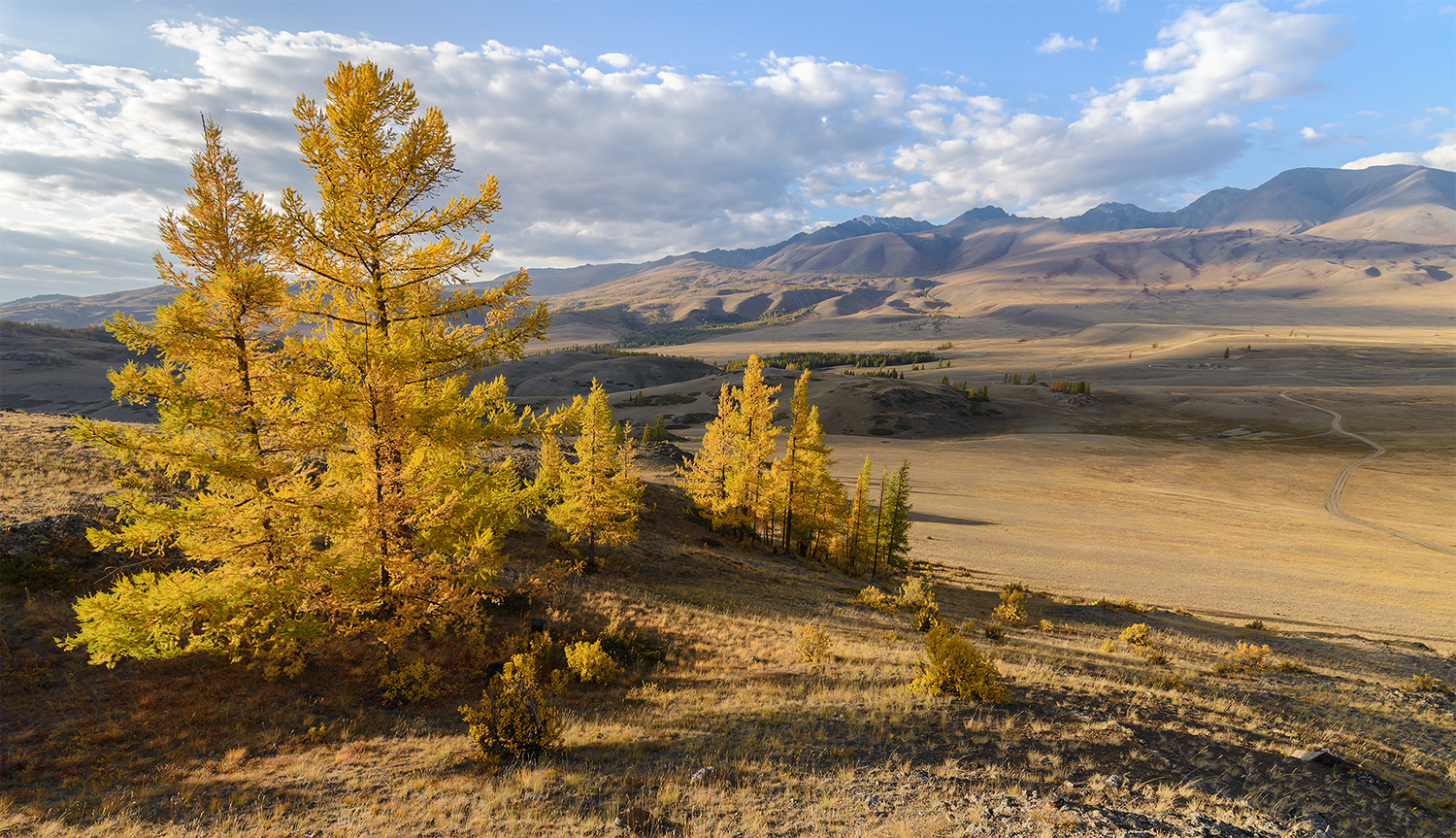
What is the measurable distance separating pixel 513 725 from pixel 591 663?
4113mm

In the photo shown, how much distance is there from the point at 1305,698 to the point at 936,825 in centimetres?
1351

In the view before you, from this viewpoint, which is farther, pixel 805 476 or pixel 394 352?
pixel 805 476

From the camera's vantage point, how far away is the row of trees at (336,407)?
1073cm

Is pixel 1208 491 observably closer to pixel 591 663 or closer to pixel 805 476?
pixel 805 476

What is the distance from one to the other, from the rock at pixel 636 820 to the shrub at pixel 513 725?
271 cm

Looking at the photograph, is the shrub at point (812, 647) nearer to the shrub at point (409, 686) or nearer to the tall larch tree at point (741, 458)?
the shrub at point (409, 686)

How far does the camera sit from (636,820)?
8625mm

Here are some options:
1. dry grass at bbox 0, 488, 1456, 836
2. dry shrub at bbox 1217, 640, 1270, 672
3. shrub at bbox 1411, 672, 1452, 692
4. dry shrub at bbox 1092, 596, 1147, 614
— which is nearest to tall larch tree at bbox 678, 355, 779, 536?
dry grass at bbox 0, 488, 1456, 836

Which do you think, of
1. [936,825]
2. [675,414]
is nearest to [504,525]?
[936,825]

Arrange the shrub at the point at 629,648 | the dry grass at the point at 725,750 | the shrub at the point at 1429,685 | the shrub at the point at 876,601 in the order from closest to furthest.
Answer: the dry grass at the point at 725,750, the shrub at the point at 629,648, the shrub at the point at 1429,685, the shrub at the point at 876,601

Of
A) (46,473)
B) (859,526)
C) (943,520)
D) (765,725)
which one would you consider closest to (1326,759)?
(765,725)

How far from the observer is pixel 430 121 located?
11828mm

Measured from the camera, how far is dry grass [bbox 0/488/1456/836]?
8648 millimetres

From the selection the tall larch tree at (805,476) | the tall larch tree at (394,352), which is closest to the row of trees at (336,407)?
the tall larch tree at (394,352)
